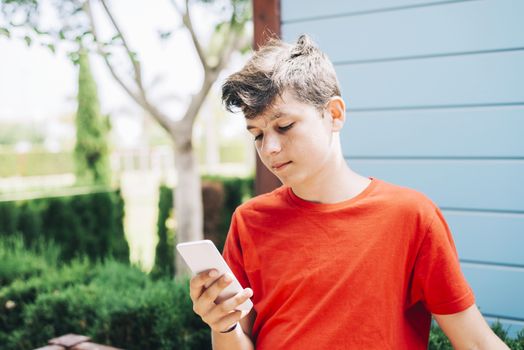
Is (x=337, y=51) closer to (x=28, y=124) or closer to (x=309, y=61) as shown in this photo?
(x=309, y=61)

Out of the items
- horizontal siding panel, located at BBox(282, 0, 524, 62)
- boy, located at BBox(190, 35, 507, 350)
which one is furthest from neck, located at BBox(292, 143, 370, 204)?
horizontal siding panel, located at BBox(282, 0, 524, 62)

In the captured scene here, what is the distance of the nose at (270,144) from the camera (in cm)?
144

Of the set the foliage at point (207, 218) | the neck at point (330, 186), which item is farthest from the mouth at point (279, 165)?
the foliage at point (207, 218)

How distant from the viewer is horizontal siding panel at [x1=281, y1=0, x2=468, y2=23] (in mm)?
2584

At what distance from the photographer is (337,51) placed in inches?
109

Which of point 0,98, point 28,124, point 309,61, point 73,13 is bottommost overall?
point 28,124

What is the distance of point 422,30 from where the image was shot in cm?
251

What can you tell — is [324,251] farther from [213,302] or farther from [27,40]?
[27,40]

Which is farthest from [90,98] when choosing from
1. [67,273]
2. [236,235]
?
[236,235]

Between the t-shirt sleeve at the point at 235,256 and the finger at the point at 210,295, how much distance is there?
0.70 ft

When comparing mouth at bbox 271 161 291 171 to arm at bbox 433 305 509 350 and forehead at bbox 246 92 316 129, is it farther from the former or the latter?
arm at bbox 433 305 509 350

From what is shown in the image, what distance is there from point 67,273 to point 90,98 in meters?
11.2

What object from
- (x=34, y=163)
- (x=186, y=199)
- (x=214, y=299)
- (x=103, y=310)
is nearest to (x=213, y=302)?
(x=214, y=299)

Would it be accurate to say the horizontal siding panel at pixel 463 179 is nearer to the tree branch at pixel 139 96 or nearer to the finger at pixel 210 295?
the finger at pixel 210 295
